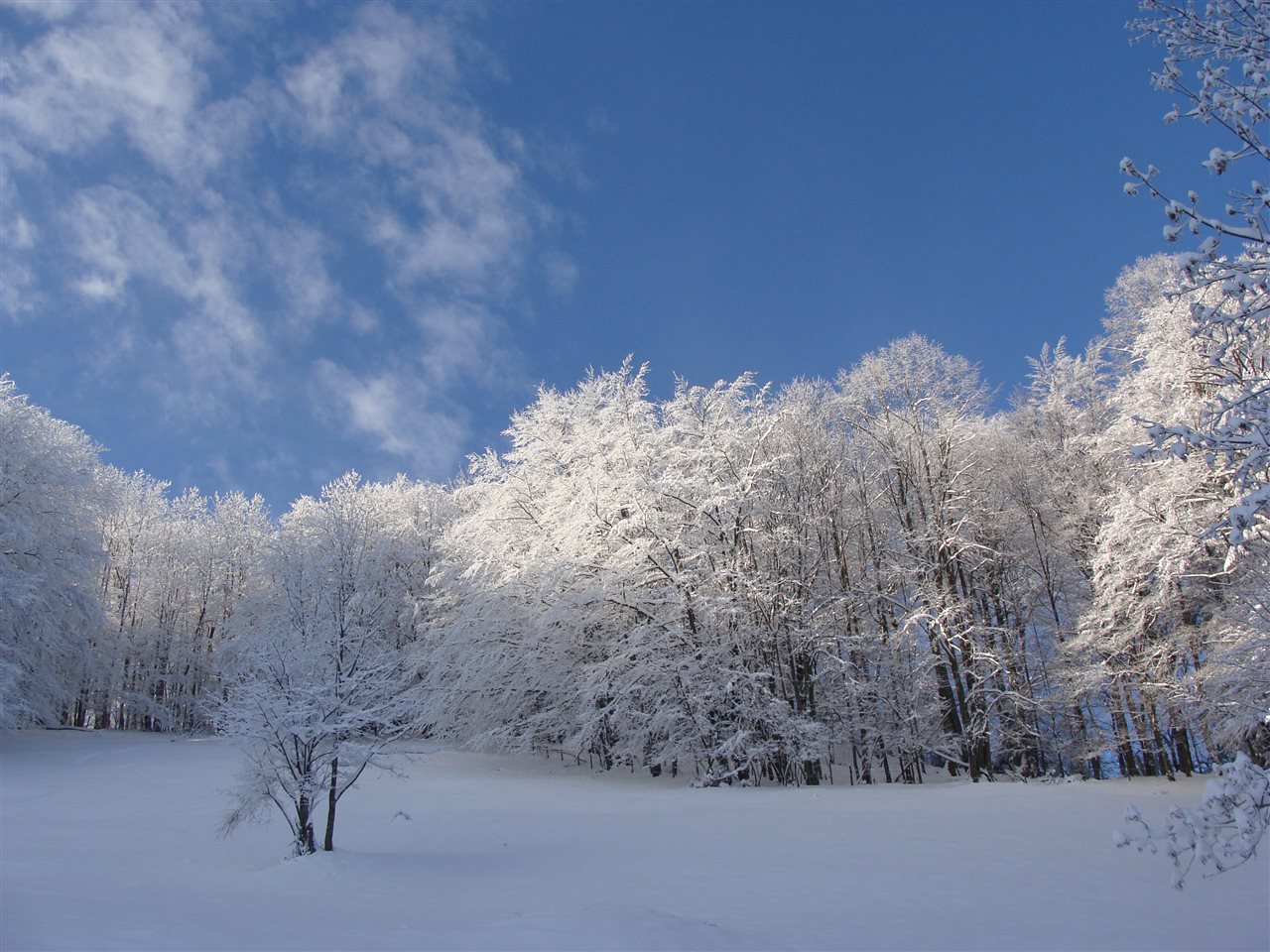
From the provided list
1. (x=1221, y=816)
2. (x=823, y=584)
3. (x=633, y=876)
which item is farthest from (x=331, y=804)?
(x=823, y=584)

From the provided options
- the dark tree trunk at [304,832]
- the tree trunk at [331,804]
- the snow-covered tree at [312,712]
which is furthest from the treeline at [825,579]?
the dark tree trunk at [304,832]

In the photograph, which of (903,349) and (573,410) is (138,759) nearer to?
(573,410)

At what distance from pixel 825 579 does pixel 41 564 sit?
80.9 ft

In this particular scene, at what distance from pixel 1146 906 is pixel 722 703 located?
37.5 feet

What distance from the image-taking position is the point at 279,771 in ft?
31.7

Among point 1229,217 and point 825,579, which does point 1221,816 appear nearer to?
point 1229,217

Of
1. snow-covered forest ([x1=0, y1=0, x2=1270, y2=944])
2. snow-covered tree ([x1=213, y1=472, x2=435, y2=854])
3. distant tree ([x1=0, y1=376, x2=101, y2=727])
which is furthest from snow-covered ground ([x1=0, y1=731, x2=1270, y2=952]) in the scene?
distant tree ([x1=0, y1=376, x2=101, y2=727])

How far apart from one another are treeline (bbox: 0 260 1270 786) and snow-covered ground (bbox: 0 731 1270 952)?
2.83 metres

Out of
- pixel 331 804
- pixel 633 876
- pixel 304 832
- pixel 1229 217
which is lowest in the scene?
pixel 633 876

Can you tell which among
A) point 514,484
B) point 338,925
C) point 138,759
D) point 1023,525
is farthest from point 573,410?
point 338,925

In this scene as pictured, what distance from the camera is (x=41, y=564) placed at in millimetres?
23203

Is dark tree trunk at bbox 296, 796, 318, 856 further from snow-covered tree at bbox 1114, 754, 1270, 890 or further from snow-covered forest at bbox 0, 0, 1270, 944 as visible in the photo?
snow-covered tree at bbox 1114, 754, 1270, 890

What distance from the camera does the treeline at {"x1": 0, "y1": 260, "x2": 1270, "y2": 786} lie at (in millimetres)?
16297

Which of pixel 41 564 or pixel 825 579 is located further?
pixel 41 564
